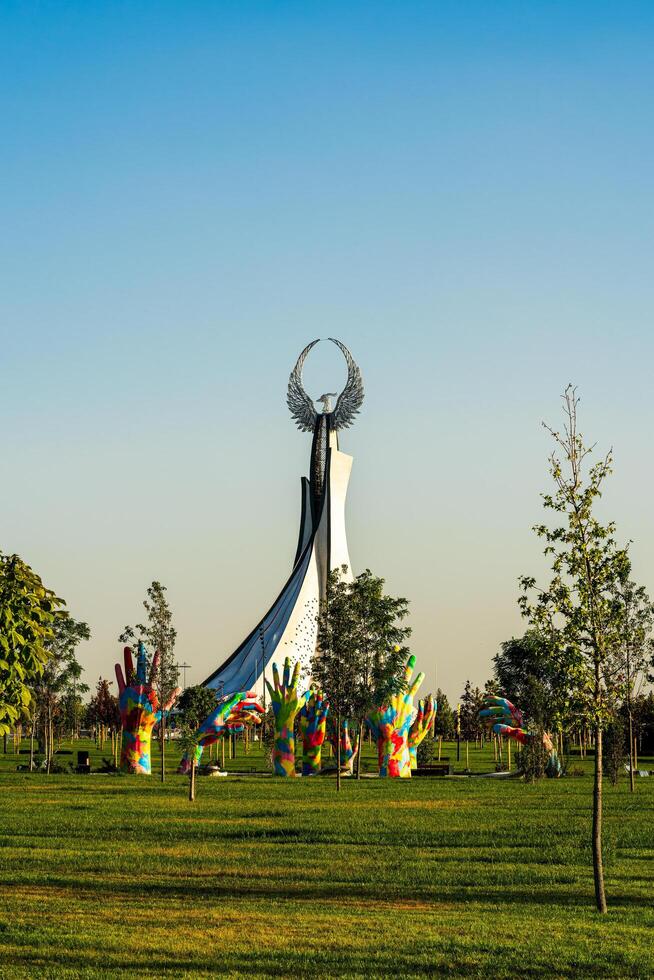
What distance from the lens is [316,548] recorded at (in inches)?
4267

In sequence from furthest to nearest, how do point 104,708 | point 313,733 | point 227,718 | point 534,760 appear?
point 104,708 < point 313,733 < point 227,718 < point 534,760

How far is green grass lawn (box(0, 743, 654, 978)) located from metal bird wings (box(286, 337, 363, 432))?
244 ft

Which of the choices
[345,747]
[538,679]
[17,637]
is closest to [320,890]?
[17,637]

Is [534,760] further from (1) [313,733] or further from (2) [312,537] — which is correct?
(2) [312,537]

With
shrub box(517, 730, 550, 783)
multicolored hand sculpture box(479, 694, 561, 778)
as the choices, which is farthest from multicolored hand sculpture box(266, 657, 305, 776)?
shrub box(517, 730, 550, 783)

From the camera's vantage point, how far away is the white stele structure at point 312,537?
106m

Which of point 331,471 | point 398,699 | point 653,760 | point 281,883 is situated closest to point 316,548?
point 331,471

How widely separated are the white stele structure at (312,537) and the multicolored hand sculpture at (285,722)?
49560mm

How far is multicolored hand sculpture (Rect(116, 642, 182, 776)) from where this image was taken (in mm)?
51750

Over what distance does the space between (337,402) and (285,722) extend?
5641 centimetres

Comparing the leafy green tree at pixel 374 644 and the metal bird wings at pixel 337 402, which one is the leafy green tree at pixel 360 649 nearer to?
the leafy green tree at pixel 374 644

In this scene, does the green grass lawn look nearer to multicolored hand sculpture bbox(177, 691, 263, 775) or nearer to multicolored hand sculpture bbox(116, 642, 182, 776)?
multicolored hand sculpture bbox(116, 642, 182, 776)

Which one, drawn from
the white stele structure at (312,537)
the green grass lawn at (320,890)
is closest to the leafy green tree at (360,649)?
the green grass lawn at (320,890)

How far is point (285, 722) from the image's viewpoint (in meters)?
53.3
